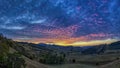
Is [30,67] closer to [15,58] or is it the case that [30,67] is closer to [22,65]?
[22,65]

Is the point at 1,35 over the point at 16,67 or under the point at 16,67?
over

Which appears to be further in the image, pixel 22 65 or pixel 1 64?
pixel 22 65

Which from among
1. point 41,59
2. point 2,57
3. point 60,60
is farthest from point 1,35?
point 2,57

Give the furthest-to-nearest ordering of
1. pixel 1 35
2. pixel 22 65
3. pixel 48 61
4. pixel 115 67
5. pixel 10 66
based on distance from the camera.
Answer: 1. pixel 48 61
2. pixel 1 35
3. pixel 115 67
4. pixel 22 65
5. pixel 10 66

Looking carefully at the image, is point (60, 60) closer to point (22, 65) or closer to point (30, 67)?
point (30, 67)

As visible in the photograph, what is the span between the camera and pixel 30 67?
3206 inches

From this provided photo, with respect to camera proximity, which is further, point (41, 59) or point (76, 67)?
point (41, 59)

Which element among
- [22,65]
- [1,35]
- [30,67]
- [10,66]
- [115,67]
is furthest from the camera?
[1,35]

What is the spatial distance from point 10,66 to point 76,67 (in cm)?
5025

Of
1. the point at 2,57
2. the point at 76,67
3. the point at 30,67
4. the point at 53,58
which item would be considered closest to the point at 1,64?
the point at 2,57

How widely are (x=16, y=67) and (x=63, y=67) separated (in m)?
44.9

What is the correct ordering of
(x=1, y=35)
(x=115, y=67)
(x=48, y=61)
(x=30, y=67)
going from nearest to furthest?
(x=30, y=67)
(x=115, y=67)
(x=1, y=35)
(x=48, y=61)

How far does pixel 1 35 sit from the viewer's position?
10356cm

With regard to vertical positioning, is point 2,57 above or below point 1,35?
below
